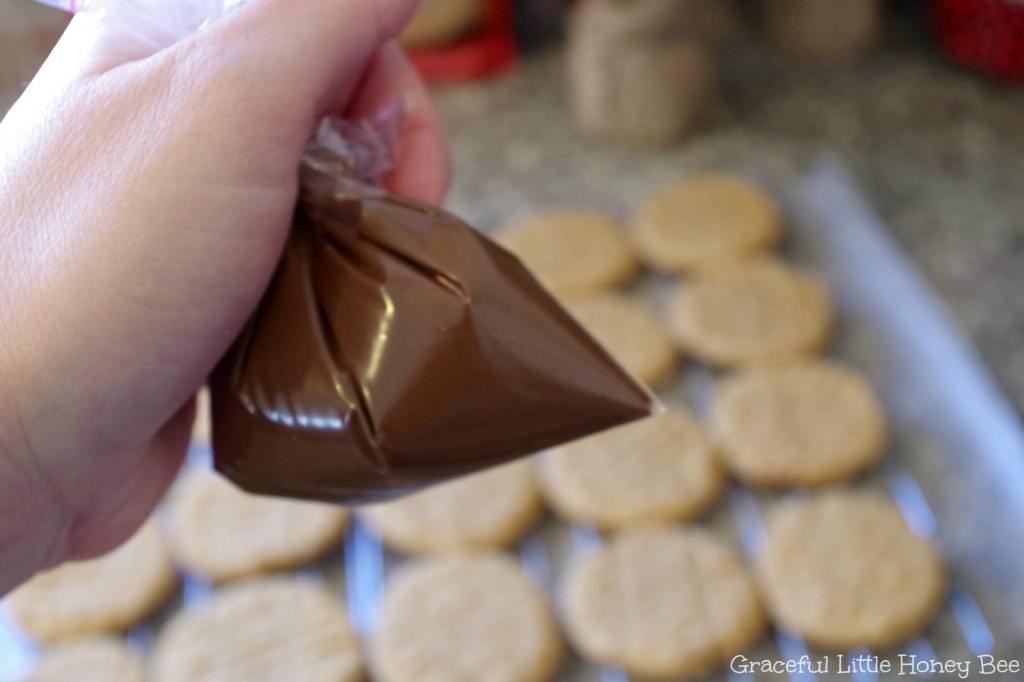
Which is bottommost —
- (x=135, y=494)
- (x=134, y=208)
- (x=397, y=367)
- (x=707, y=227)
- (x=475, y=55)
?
(x=707, y=227)

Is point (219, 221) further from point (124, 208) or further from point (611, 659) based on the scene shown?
point (611, 659)

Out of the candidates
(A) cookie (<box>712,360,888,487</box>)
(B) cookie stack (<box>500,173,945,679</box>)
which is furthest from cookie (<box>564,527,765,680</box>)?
(A) cookie (<box>712,360,888,487</box>)

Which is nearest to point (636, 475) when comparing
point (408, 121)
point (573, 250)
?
point (573, 250)

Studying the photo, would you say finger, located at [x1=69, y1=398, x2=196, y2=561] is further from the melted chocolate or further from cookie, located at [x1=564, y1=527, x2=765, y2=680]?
cookie, located at [x1=564, y1=527, x2=765, y2=680]

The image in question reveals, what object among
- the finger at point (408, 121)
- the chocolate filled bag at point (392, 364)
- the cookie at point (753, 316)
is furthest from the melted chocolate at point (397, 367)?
the cookie at point (753, 316)

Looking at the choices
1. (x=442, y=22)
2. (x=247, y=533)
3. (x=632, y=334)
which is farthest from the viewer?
(x=442, y=22)

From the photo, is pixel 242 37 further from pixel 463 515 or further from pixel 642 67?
pixel 642 67
